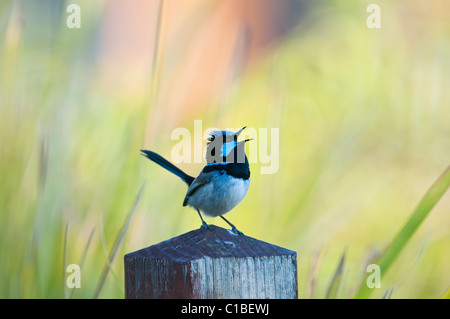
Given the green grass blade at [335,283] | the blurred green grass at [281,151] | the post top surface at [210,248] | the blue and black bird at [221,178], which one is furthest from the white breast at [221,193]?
the post top surface at [210,248]

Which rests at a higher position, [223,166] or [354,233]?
[223,166]

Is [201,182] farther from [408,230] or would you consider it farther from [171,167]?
[408,230]

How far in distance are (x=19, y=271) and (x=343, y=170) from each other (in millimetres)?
1524

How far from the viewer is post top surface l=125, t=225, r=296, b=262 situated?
1357 millimetres

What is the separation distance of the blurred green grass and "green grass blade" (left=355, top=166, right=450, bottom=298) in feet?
0.58

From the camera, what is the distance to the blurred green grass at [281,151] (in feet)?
7.38

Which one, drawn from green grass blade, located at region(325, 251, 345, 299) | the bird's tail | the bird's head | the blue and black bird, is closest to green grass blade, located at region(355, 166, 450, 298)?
green grass blade, located at region(325, 251, 345, 299)

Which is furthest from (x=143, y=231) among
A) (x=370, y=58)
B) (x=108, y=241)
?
(x=370, y=58)

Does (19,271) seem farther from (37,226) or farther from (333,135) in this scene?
(333,135)

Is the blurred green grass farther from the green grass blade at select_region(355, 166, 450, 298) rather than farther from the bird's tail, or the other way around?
the green grass blade at select_region(355, 166, 450, 298)

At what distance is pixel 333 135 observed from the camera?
118 inches

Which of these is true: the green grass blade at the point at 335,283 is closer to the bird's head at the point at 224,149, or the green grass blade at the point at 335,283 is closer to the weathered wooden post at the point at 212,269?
the weathered wooden post at the point at 212,269

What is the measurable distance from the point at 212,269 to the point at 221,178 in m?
0.94
